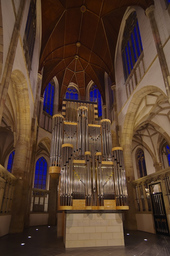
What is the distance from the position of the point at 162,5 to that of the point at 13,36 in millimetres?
7033

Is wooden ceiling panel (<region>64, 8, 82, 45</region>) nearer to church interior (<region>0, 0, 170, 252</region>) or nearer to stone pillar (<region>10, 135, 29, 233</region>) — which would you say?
church interior (<region>0, 0, 170, 252</region>)

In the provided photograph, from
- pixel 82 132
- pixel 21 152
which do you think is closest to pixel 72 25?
pixel 82 132

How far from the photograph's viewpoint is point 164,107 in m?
13.1

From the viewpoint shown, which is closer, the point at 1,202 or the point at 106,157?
the point at 1,202

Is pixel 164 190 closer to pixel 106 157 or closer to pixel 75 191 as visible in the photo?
pixel 106 157

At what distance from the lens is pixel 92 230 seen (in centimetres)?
600

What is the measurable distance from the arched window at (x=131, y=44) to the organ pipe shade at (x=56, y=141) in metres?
6.05

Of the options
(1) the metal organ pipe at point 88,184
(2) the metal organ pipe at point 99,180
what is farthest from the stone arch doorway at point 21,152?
(2) the metal organ pipe at point 99,180

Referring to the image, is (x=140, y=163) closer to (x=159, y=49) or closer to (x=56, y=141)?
(x=56, y=141)

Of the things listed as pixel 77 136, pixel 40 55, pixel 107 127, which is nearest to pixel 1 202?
pixel 77 136

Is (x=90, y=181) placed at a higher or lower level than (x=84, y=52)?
lower

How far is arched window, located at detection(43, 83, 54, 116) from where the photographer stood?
1769 cm

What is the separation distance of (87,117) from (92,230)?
19.7ft

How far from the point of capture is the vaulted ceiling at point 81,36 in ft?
42.4
